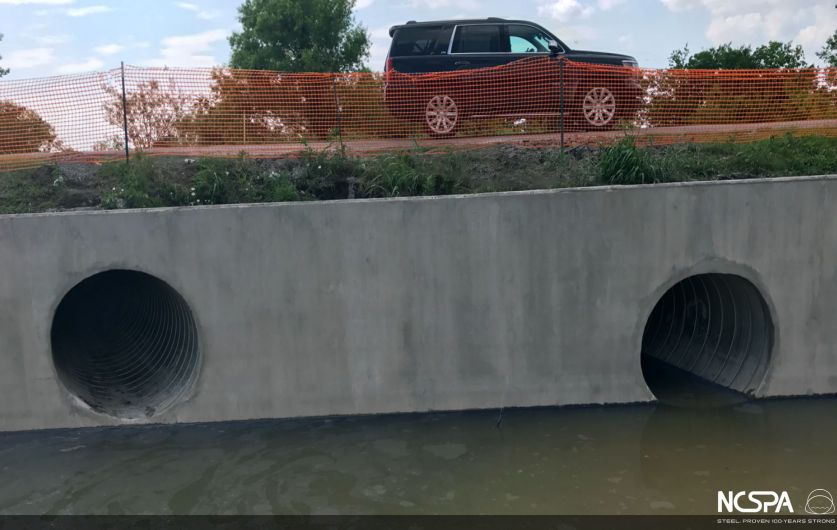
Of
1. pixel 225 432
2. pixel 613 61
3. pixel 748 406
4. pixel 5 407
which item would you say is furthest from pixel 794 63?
pixel 5 407

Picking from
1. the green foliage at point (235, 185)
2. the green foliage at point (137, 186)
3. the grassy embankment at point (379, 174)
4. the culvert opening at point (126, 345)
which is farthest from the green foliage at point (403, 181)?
the culvert opening at point (126, 345)

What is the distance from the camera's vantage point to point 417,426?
6.97 metres

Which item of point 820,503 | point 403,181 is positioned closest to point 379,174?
point 403,181

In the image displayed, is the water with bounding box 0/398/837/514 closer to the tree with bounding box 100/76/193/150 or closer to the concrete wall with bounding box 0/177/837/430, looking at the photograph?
the concrete wall with bounding box 0/177/837/430

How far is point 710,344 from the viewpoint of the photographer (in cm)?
870

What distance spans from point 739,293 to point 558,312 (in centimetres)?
237

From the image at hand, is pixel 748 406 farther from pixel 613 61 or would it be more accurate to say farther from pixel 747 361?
pixel 613 61

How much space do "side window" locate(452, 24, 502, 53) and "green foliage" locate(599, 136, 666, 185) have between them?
3703mm

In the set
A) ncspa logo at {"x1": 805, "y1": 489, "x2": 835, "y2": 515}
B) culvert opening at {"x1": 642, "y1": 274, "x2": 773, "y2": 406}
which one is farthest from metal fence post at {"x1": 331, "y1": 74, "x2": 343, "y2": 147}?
ncspa logo at {"x1": 805, "y1": 489, "x2": 835, "y2": 515}

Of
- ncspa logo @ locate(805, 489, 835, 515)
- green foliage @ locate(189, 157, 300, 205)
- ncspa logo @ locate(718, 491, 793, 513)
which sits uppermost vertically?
green foliage @ locate(189, 157, 300, 205)

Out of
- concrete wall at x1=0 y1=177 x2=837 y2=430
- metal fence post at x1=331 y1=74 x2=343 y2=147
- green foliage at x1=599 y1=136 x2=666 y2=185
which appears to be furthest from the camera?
metal fence post at x1=331 y1=74 x2=343 y2=147

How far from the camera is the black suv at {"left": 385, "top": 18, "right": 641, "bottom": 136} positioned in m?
10.1

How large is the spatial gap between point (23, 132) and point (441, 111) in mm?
5638

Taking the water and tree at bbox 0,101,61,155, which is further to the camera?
tree at bbox 0,101,61,155
